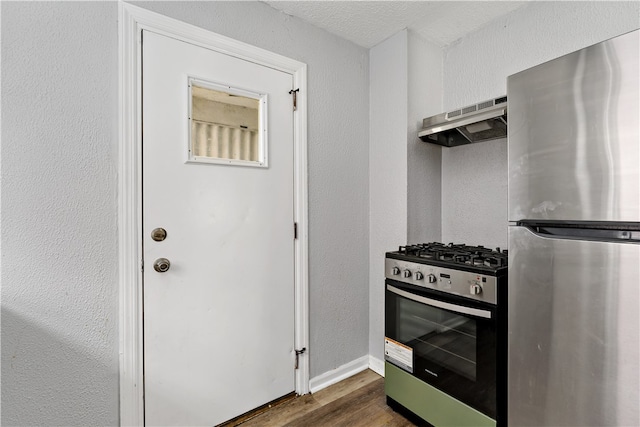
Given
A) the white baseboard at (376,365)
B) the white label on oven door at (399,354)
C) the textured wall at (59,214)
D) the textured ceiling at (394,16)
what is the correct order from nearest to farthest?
the textured wall at (59,214), the white label on oven door at (399,354), the textured ceiling at (394,16), the white baseboard at (376,365)

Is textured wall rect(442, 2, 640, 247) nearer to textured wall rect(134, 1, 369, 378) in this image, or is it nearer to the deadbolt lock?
textured wall rect(134, 1, 369, 378)

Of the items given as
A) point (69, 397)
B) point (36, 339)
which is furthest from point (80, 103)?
point (69, 397)

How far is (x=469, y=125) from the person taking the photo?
6.25 feet

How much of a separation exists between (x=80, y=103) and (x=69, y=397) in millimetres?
1287

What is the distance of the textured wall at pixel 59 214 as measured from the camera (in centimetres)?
123

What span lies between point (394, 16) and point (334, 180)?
1.13 m

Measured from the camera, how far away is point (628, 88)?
100 centimetres

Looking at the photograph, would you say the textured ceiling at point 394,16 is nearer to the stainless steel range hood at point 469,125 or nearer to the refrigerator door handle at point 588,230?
the stainless steel range hood at point 469,125

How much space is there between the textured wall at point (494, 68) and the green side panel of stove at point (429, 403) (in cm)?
103

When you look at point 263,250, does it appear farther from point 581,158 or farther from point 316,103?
point 581,158

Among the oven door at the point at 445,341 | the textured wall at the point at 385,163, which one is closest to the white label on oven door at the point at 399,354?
the oven door at the point at 445,341

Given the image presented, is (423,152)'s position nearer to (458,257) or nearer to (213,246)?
(458,257)

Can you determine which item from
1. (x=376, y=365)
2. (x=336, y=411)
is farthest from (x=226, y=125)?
(x=376, y=365)

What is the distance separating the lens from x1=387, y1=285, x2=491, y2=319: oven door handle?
4.64 feet
